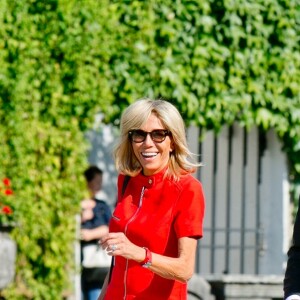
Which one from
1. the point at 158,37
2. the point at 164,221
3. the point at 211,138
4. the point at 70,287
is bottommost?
the point at 70,287

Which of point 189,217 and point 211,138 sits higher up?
point 211,138

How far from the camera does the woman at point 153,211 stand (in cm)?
472

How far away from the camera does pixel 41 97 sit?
392 inches

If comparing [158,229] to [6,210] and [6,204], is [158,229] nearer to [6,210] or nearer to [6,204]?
[6,210]

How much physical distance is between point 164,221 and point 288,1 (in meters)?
6.59

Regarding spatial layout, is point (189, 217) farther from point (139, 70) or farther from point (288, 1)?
point (288, 1)

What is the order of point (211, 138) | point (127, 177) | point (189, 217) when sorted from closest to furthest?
point (189, 217) < point (127, 177) < point (211, 138)

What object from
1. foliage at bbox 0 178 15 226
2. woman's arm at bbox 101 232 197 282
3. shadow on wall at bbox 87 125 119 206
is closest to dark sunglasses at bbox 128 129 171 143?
woman's arm at bbox 101 232 197 282

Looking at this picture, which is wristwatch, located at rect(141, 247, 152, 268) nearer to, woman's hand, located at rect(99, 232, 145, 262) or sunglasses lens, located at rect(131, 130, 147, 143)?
woman's hand, located at rect(99, 232, 145, 262)

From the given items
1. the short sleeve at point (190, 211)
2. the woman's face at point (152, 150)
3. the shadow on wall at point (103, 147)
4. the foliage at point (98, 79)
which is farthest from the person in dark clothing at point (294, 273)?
the shadow on wall at point (103, 147)

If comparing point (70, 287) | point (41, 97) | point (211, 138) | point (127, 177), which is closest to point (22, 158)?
point (41, 97)

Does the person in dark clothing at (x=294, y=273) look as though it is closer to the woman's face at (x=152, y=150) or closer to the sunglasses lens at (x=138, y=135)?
the woman's face at (x=152, y=150)

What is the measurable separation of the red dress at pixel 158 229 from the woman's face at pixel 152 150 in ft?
0.29

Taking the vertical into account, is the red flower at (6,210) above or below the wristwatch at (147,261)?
above
